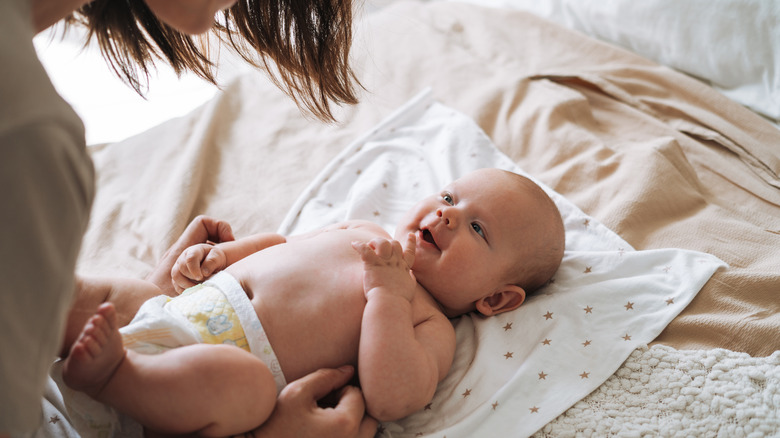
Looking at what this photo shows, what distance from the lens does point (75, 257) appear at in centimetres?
56

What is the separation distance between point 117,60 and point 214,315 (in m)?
0.53

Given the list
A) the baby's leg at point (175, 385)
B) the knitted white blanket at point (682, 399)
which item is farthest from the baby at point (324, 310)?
the knitted white blanket at point (682, 399)

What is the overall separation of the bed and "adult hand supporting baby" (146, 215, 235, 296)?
123 mm

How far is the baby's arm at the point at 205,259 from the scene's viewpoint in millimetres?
1113

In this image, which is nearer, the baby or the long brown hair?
the baby

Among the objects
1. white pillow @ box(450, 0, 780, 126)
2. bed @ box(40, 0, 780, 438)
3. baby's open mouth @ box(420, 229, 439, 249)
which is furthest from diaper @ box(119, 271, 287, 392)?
white pillow @ box(450, 0, 780, 126)

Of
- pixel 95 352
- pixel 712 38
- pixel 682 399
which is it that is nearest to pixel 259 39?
pixel 95 352

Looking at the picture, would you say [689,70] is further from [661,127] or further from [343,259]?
[343,259]

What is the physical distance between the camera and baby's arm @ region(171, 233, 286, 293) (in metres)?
1.11

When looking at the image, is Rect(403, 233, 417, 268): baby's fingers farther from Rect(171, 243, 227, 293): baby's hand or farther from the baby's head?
Rect(171, 243, 227, 293): baby's hand

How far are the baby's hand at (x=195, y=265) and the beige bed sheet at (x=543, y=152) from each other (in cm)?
22

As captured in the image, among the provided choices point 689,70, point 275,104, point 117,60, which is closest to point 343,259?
point 117,60

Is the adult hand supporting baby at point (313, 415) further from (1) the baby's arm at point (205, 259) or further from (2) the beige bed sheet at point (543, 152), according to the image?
(2) the beige bed sheet at point (543, 152)

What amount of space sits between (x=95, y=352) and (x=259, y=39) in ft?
2.07
